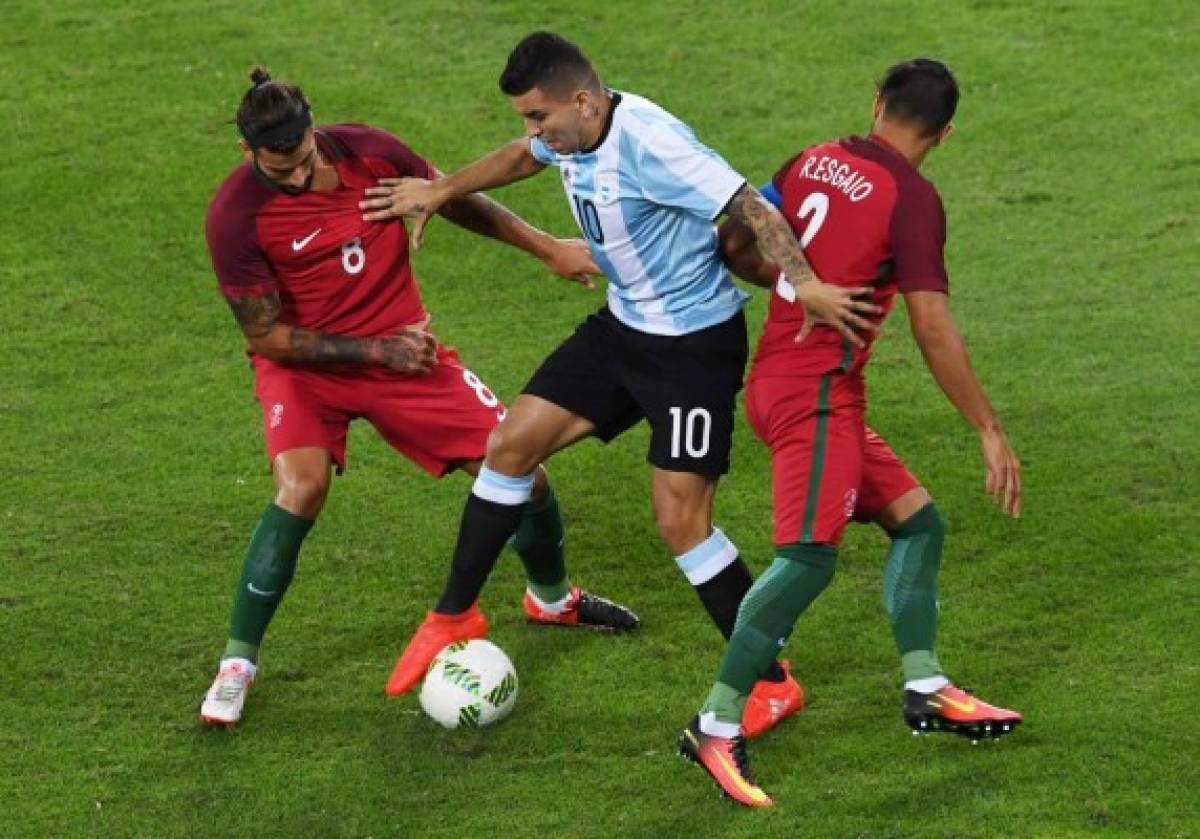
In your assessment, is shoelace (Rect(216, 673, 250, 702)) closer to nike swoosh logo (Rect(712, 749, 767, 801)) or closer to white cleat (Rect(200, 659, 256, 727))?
white cleat (Rect(200, 659, 256, 727))

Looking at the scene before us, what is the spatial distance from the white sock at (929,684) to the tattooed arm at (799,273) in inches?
44.5

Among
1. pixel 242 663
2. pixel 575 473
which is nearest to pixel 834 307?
pixel 242 663

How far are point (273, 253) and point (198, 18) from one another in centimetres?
732

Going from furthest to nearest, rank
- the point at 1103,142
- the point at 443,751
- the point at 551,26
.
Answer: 1. the point at 551,26
2. the point at 1103,142
3. the point at 443,751

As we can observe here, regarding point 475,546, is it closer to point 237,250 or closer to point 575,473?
point 237,250

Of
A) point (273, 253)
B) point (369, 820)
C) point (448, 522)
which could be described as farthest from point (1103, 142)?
point (369, 820)

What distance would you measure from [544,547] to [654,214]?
1.53 m

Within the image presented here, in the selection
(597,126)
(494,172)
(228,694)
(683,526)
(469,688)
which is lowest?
(228,694)

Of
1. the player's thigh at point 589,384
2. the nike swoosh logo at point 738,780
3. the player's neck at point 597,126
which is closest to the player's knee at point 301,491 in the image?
the player's thigh at point 589,384

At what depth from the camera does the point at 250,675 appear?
796 centimetres

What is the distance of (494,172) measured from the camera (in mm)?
8016

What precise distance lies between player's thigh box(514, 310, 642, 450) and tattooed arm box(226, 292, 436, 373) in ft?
1.60

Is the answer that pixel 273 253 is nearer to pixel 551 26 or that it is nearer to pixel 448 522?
pixel 448 522

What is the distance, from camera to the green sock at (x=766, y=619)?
23.5 feet
